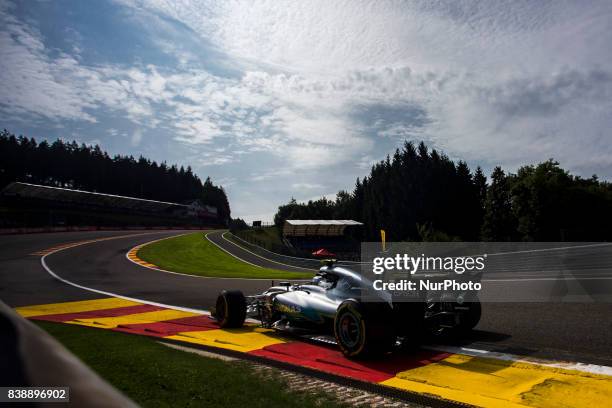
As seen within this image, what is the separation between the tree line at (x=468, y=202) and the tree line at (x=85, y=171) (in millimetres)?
69174

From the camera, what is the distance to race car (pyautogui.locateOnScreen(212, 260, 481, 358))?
7.06 metres

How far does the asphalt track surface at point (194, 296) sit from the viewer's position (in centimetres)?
Answer: 759

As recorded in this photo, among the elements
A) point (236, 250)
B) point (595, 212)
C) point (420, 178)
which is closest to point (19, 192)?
point (236, 250)

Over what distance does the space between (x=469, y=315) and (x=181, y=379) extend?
5.53 m

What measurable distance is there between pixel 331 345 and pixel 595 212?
62742 millimetres

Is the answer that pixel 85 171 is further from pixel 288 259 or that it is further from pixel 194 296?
pixel 194 296

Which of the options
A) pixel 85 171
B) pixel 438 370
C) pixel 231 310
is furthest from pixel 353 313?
pixel 85 171

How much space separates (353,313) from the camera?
7.12 meters

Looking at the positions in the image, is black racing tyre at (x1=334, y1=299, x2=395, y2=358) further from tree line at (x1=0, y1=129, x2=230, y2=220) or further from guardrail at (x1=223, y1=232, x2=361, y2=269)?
tree line at (x1=0, y1=129, x2=230, y2=220)

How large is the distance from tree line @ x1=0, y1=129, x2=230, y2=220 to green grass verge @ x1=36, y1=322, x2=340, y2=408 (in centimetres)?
10951

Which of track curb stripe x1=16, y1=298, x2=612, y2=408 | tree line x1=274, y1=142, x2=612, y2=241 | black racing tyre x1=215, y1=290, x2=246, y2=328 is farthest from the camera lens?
tree line x1=274, y1=142, x2=612, y2=241

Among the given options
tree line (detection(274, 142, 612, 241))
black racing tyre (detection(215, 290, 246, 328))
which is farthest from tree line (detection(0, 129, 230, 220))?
black racing tyre (detection(215, 290, 246, 328))

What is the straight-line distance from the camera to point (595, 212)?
57.8m

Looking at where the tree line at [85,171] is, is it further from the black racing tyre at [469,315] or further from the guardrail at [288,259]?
the black racing tyre at [469,315]
